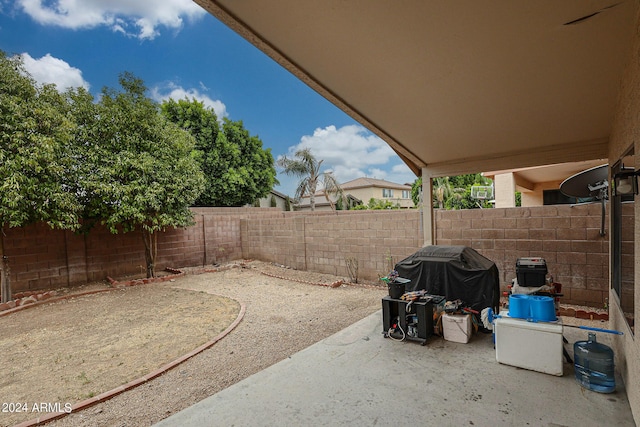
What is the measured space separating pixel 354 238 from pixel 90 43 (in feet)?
128

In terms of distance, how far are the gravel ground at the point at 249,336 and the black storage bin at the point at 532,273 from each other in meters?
2.36

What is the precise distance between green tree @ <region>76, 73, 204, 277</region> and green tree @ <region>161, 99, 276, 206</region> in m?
6.76

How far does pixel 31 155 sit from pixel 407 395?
7259mm

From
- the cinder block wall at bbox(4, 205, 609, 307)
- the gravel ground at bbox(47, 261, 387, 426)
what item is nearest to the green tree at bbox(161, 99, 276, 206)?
the cinder block wall at bbox(4, 205, 609, 307)

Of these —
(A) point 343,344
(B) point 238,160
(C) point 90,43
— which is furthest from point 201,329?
(C) point 90,43

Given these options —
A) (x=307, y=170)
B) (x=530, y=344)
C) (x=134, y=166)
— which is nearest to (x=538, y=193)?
(x=307, y=170)

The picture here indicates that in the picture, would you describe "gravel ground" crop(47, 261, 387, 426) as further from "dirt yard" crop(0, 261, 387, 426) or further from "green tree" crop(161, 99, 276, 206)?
"green tree" crop(161, 99, 276, 206)

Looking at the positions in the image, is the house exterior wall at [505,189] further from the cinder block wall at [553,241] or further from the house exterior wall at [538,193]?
the cinder block wall at [553,241]

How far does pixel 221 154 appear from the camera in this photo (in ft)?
51.7

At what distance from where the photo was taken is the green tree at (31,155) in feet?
18.0

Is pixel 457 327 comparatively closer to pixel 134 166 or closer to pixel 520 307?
pixel 520 307

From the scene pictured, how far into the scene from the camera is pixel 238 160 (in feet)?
53.3

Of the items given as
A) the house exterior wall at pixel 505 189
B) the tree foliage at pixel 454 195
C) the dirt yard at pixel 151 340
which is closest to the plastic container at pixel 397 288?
the dirt yard at pixel 151 340

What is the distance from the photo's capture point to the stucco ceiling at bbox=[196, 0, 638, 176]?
1717mm
